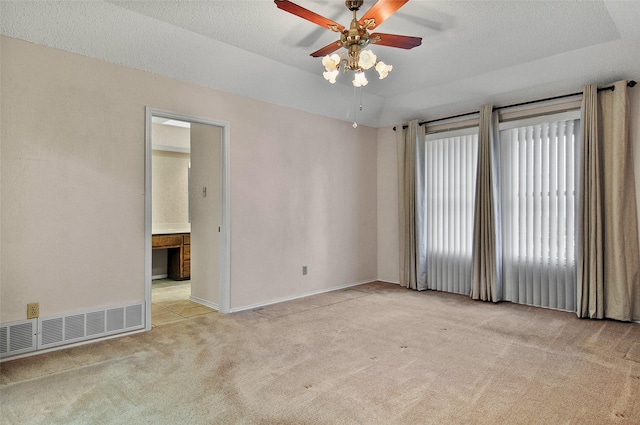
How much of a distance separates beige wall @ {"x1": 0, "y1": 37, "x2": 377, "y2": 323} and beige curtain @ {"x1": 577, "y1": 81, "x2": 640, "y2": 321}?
10.5 feet

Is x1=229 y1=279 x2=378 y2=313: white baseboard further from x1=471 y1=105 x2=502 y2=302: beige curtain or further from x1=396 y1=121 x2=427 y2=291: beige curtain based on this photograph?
x1=471 y1=105 x2=502 y2=302: beige curtain

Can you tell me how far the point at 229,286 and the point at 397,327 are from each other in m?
1.91

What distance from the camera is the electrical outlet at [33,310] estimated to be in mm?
3102

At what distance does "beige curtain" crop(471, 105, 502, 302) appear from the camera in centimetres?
477

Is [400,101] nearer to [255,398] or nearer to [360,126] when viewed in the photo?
[360,126]

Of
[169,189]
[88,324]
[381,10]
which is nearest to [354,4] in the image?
[381,10]

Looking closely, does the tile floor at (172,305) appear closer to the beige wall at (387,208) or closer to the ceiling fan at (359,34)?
the beige wall at (387,208)

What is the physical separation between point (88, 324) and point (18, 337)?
0.49m

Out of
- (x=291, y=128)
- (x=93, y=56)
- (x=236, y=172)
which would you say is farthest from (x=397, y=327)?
(x=93, y=56)

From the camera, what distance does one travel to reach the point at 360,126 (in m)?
6.00

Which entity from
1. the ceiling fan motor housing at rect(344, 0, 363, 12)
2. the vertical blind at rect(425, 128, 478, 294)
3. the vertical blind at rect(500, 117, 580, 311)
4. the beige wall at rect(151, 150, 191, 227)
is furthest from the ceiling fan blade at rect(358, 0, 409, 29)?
the beige wall at rect(151, 150, 191, 227)

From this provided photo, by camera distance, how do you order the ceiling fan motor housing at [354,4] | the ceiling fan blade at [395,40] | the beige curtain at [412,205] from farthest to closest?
the beige curtain at [412,205], the ceiling fan motor housing at [354,4], the ceiling fan blade at [395,40]

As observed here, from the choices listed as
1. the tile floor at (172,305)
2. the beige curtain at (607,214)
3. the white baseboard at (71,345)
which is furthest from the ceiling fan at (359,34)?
the tile floor at (172,305)

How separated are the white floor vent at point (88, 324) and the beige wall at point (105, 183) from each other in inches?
3.3
